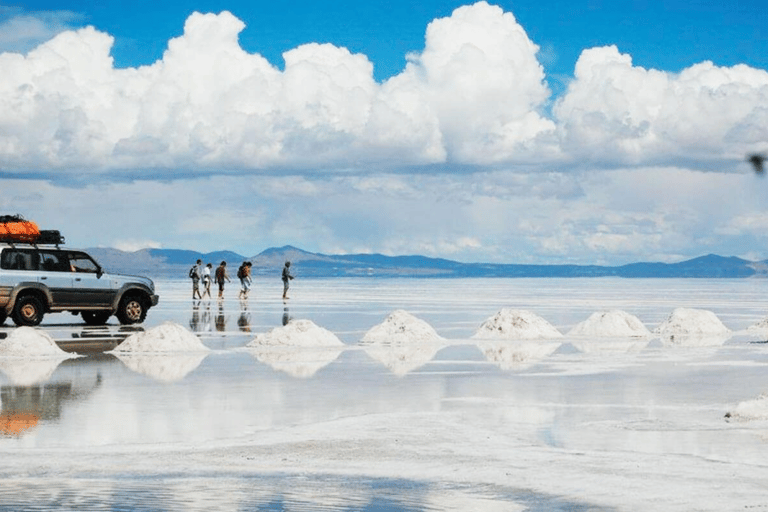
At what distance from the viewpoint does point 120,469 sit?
33.5 ft

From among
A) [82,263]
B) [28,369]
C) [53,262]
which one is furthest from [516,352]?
[82,263]

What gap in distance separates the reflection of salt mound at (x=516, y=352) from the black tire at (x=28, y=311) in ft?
39.1

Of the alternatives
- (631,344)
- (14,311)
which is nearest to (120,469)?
(631,344)

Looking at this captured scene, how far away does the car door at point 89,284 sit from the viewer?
107ft

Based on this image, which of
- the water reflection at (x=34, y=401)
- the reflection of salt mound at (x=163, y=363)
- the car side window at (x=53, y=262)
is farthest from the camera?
the car side window at (x=53, y=262)

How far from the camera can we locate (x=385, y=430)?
12719mm

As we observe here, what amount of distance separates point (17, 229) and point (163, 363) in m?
12.7

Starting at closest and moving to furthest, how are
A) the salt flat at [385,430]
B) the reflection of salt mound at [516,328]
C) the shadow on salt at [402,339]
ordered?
the salt flat at [385,430], the shadow on salt at [402,339], the reflection of salt mound at [516,328]

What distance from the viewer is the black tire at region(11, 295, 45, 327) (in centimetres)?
3113

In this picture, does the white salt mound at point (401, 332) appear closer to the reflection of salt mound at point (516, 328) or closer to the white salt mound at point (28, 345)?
the reflection of salt mound at point (516, 328)

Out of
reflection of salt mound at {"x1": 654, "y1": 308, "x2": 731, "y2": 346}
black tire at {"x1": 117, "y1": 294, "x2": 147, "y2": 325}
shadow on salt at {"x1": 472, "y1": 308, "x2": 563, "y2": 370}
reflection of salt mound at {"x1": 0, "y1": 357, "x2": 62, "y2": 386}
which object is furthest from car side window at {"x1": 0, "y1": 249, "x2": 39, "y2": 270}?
reflection of salt mound at {"x1": 654, "y1": 308, "x2": 731, "y2": 346}

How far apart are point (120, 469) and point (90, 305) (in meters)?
23.3

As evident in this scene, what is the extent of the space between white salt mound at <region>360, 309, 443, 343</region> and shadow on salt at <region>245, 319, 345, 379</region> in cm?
104

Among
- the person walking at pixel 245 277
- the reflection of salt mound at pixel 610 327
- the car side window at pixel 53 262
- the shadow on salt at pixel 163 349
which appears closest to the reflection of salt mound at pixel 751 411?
the shadow on salt at pixel 163 349
